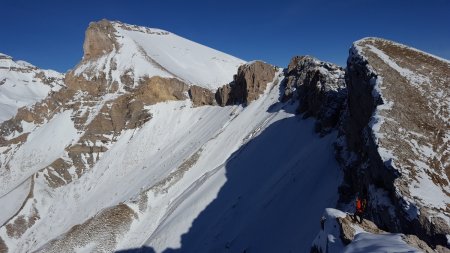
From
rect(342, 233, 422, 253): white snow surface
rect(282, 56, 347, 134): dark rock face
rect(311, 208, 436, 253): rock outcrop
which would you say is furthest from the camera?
rect(282, 56, 347, 134): dark rock face

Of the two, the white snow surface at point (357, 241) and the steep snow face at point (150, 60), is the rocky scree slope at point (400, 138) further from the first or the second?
the steep snow face at point (150, 60)

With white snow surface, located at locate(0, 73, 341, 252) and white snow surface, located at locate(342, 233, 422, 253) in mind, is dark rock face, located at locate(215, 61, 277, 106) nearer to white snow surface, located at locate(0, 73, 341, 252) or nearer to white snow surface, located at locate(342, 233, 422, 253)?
white snow surface, located at locate(0, 73, 341, 252)

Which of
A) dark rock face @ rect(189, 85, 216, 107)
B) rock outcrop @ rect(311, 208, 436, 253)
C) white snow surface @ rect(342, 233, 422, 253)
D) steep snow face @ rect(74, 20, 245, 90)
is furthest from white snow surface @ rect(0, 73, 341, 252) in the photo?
steep snow face @ rect(74, 20, 245, 90)

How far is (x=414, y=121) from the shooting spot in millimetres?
22938

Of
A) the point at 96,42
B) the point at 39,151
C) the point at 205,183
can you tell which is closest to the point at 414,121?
the point at 205,183

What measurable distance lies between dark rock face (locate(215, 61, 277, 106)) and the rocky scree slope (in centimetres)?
3870

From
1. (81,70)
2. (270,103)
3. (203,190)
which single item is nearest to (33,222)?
(203,190)

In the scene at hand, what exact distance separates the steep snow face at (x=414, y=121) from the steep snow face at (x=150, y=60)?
77.9 metres

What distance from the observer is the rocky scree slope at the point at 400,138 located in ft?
59.2

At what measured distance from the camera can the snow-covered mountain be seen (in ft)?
67.9

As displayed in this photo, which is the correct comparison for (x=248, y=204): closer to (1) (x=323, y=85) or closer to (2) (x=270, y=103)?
(1) (x=323, y=85)

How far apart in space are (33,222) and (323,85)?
166 feet

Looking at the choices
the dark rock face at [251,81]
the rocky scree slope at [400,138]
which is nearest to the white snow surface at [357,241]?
the rocky scree slope at [400,138]

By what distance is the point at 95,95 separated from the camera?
101m
